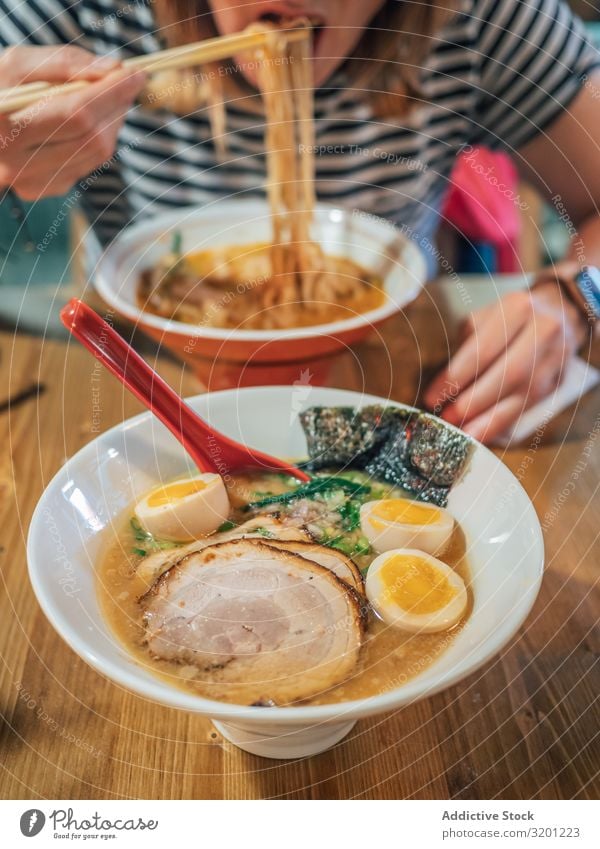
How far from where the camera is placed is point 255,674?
0.38 meters

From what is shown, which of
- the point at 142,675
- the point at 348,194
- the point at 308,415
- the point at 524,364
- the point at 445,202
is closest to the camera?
the point at 142,675

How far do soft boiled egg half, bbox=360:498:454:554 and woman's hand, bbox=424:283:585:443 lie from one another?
162 millimetres

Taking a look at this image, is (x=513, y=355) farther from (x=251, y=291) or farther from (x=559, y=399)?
(x=251, y=291)

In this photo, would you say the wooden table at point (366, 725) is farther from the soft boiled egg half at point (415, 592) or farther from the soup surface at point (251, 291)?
the soup surface at point (251, 291)

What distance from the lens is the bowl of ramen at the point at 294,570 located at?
0.37 m

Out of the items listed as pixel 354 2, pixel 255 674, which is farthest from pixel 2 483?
pixel 354 2

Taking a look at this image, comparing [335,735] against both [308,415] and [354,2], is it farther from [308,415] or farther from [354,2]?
[354,2]

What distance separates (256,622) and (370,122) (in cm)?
Result: 78

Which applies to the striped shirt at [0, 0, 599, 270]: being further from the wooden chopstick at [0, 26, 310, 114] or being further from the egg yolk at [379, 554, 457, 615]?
the egg yolk at [379, 554, 457, 615]

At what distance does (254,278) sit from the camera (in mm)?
768

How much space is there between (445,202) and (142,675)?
3.33 ft

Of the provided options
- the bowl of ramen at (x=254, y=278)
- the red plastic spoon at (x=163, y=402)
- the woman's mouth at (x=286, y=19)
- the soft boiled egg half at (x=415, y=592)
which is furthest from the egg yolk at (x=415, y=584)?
the woman's mouth at (x=286, y=19)

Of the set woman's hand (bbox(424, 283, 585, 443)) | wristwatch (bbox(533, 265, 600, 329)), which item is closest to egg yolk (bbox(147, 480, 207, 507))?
woman's hand (bbox(424, 283, 585, 443))

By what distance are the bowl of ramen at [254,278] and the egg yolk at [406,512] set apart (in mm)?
192
